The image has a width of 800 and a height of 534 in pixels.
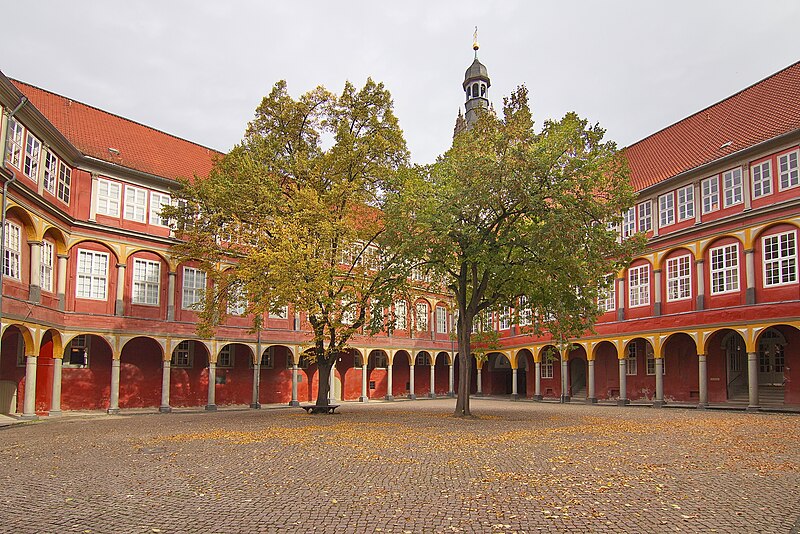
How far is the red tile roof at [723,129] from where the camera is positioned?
27859mm

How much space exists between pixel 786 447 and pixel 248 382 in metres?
27.5

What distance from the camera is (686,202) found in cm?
3111

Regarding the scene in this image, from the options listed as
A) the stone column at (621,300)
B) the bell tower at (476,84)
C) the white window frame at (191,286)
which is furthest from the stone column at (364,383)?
the bell tower at (476,84)

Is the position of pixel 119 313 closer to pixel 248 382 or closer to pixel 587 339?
pixel 248 382

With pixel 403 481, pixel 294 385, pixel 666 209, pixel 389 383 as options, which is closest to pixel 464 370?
pixel 403 481

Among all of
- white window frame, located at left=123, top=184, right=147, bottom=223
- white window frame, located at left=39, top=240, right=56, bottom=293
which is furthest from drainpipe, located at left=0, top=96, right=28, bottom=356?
white window frame, located at left=123, top=184, right=147, bottom=223

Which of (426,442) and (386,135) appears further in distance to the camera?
(386,135)

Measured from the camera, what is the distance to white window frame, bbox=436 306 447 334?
47719 mm

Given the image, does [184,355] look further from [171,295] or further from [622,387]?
[622,387]

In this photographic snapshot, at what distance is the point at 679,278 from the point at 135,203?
26.8m

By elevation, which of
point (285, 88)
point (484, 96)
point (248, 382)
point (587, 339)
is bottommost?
point (248, 382)

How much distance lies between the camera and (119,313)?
28453 millimetres

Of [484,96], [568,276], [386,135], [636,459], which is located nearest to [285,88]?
[386,135]

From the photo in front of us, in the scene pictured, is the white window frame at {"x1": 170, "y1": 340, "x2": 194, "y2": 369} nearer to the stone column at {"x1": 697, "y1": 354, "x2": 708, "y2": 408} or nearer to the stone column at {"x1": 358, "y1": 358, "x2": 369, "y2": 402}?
the stone column at {"x1": 358, "y1": 358, "x2": 369, "y2": 402}
